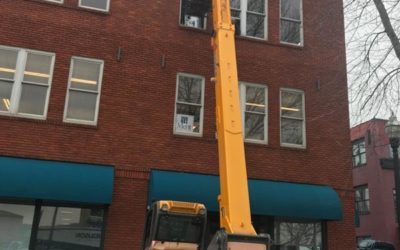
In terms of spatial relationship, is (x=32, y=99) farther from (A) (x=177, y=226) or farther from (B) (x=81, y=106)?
(A) (x=177, y=226)

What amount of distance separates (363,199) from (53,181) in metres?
25.1

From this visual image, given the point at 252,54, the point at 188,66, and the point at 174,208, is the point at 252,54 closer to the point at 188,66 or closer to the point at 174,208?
the point at 188,66

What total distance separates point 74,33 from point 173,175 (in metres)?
4.91

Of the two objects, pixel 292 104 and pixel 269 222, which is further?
pixel 292 104

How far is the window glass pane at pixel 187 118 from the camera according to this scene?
1410 centimetres

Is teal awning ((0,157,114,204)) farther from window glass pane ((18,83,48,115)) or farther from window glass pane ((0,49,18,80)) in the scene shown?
window glass pane ((0,49,18,80))

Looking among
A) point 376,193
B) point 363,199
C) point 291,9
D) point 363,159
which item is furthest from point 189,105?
point 363,199

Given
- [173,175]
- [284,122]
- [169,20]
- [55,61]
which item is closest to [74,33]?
[55,61]

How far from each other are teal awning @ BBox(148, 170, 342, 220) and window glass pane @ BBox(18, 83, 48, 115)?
354 centimetres

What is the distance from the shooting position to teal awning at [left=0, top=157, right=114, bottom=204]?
454 inches

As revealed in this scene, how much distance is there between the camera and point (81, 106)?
44.2ft

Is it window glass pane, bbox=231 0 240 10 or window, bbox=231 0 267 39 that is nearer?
window, bbox=231 0 267 39

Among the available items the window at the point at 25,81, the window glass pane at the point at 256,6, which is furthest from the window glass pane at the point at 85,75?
the window glass pane at the point at 256,6

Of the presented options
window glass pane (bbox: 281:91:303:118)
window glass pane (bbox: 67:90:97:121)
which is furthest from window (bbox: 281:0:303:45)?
Result: window glass pane (bbox: 67:90:97:121)
